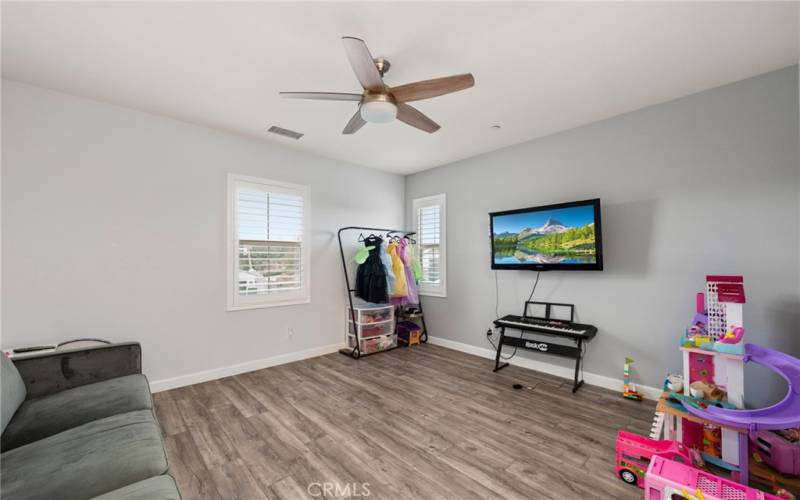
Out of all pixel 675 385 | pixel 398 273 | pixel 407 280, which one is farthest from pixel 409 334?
pixel 675 385

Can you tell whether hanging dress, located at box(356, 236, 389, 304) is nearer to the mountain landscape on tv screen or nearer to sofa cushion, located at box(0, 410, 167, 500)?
the mountain landscape on tv screen

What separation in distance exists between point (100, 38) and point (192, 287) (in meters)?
2.13

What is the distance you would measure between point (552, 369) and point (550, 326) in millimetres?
632

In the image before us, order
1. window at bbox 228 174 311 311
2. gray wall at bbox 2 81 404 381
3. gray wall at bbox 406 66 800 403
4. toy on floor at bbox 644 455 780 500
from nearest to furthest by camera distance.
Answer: toy on floor at bbox 644 455 780 500 → gray wall at bbox 406 66 800 403 → gray wall at bbox 2 81 404 381 → window at bbox 228 174 311 311

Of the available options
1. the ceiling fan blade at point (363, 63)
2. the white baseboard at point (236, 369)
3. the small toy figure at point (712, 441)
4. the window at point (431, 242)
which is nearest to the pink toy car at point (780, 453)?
the small toy figure at point (712, 441)

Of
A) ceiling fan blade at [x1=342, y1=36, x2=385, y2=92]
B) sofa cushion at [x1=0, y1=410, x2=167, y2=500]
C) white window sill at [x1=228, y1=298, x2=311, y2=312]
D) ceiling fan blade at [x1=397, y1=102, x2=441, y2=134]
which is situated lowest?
sofa cushion at [x1=0, y1=410, x2=167, y2=500]

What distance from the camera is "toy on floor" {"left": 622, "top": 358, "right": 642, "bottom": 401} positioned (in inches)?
114

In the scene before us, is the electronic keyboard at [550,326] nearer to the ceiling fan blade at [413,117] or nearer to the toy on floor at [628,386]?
the toy on floor at [628,386]

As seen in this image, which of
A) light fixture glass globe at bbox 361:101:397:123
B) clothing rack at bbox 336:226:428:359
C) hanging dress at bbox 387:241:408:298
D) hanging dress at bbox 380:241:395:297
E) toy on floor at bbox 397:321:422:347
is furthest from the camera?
toy on floor at bbox 397:321:422:347

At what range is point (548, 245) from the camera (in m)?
3.41

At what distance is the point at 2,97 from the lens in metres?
2.47

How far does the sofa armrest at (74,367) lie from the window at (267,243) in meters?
1.25

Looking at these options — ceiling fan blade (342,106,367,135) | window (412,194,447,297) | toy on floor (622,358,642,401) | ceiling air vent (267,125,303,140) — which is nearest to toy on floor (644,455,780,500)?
toy on floor (622,358,642,401)

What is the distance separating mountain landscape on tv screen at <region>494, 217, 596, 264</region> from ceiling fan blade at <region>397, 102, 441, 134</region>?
1703mm
